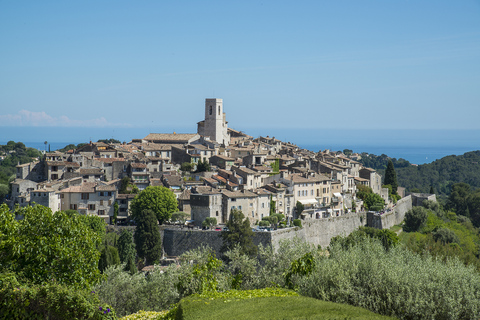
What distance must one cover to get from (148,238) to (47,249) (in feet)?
74.9

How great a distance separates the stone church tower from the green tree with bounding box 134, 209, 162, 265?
101 ft

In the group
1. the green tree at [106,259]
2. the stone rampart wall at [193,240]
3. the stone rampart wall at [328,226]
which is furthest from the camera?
the stone rampart wall at [328,226]

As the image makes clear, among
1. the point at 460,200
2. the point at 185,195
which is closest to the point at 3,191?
the point at 185,195

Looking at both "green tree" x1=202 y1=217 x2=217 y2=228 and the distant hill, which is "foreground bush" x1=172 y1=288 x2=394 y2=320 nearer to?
"green tree" x1=202 y1=217 x2=217 y2=228

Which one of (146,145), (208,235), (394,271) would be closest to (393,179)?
(146,145)

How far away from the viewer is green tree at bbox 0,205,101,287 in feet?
53.7

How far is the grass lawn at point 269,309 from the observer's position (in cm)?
1318

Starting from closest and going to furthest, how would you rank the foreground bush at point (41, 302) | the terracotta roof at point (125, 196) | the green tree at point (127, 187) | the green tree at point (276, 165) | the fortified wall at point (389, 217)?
the foreground bush at point (41, 302), the terracotta roof at point (125, 196), the green tree at point (127, 187), the fortified wall at point (389, 217), the green tree at point (276, 165)

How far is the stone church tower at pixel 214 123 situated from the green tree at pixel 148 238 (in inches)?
1217

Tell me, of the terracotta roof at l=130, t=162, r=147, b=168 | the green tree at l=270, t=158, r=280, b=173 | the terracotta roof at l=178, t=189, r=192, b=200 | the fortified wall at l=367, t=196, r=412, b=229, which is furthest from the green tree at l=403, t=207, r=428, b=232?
the terracotta roof at l=130, t=162, r=147, b=168

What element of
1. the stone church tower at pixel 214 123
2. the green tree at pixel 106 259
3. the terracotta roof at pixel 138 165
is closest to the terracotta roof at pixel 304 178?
the terracotta roof at pixel 138 165

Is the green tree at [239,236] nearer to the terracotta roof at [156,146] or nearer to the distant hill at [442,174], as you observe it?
the terracotta roof at [156,146]

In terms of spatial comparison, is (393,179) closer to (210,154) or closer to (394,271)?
(210,154)

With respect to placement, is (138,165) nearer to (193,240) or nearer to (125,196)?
(125,196)
